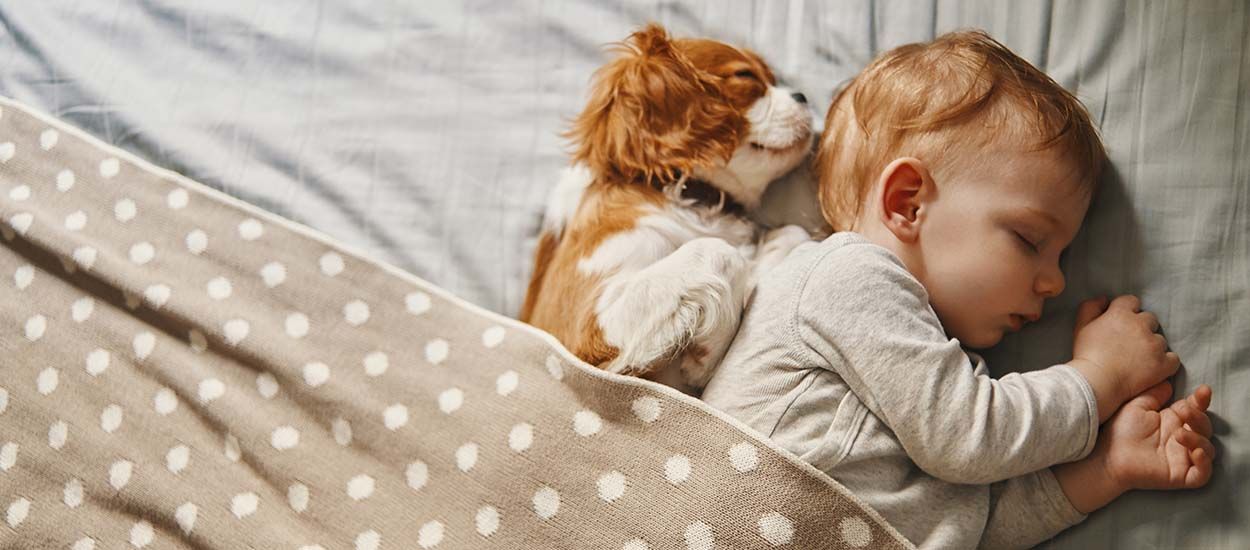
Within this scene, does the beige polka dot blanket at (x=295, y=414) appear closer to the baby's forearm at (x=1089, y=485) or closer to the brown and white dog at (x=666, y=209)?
the brown and white dog at (x=666, y=209)

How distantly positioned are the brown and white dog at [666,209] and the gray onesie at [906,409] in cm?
8

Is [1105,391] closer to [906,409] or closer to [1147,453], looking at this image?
[1147,453]

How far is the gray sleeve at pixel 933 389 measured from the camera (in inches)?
36.4

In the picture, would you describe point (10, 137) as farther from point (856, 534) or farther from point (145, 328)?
point (856, 534)

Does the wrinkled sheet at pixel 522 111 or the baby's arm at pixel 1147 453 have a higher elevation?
the wrinkled sheet at pixel 522 111

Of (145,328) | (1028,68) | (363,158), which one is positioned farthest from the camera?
(363,158)

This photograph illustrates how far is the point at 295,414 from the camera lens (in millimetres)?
1102

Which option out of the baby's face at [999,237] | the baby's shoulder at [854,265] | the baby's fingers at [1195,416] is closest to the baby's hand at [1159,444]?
the baby's fingers at [1195,416]

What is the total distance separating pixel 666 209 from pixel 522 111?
29 centimetres

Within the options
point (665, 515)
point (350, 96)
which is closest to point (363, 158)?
point (350, 96)

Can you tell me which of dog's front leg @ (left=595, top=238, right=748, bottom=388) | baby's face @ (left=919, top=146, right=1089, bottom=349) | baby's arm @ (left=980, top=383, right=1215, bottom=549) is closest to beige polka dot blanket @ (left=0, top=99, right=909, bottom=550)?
dog's front leg @ (left=595, top=238, right=748, bottom=388)

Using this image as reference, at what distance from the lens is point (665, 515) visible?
3.03 feet

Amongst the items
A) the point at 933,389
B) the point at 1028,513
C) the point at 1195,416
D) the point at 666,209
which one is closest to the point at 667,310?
the point at 666,209

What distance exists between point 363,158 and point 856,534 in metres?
0.80
